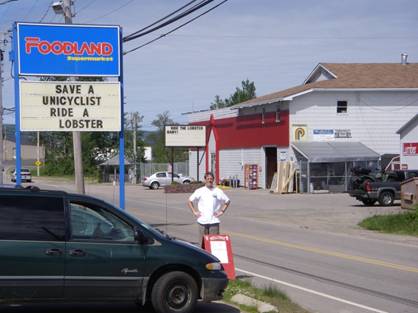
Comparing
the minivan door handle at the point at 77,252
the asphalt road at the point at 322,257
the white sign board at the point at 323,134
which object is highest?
the white sign board at the point at 323,134

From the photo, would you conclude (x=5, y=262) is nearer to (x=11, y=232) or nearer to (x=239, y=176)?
(x=11, y=232)

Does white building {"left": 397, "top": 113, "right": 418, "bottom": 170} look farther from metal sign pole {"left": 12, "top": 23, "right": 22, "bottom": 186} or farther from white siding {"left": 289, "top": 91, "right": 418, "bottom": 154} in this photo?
metal sign pole {"left": 12, "top": 23, "right": 22, "bottom": 186}

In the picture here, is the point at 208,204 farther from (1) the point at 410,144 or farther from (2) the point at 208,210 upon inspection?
(1) the point at 410,144

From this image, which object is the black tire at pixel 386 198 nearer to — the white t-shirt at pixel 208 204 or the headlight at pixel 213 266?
the white t-shirt at pixel 208 204

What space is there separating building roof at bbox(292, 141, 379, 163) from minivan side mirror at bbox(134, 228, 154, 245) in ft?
131

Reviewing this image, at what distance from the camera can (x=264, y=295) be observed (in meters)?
10.1

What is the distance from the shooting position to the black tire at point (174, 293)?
855cm

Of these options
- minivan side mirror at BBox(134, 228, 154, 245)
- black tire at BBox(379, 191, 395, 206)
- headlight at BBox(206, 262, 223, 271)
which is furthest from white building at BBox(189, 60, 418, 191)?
minivan side mirror at BBox(134, 228, 154, 245)

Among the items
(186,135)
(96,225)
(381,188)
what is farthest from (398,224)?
(186,135)

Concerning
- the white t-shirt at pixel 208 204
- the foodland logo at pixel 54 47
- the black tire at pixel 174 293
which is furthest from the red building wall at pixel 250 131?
the black tire at pixel 174 293

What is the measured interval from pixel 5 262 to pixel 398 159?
4421cm

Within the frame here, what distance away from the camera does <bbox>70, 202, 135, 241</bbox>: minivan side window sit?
8375 mm

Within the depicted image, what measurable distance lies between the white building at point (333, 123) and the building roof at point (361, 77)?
0.07 meters

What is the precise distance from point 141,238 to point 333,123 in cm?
4403
